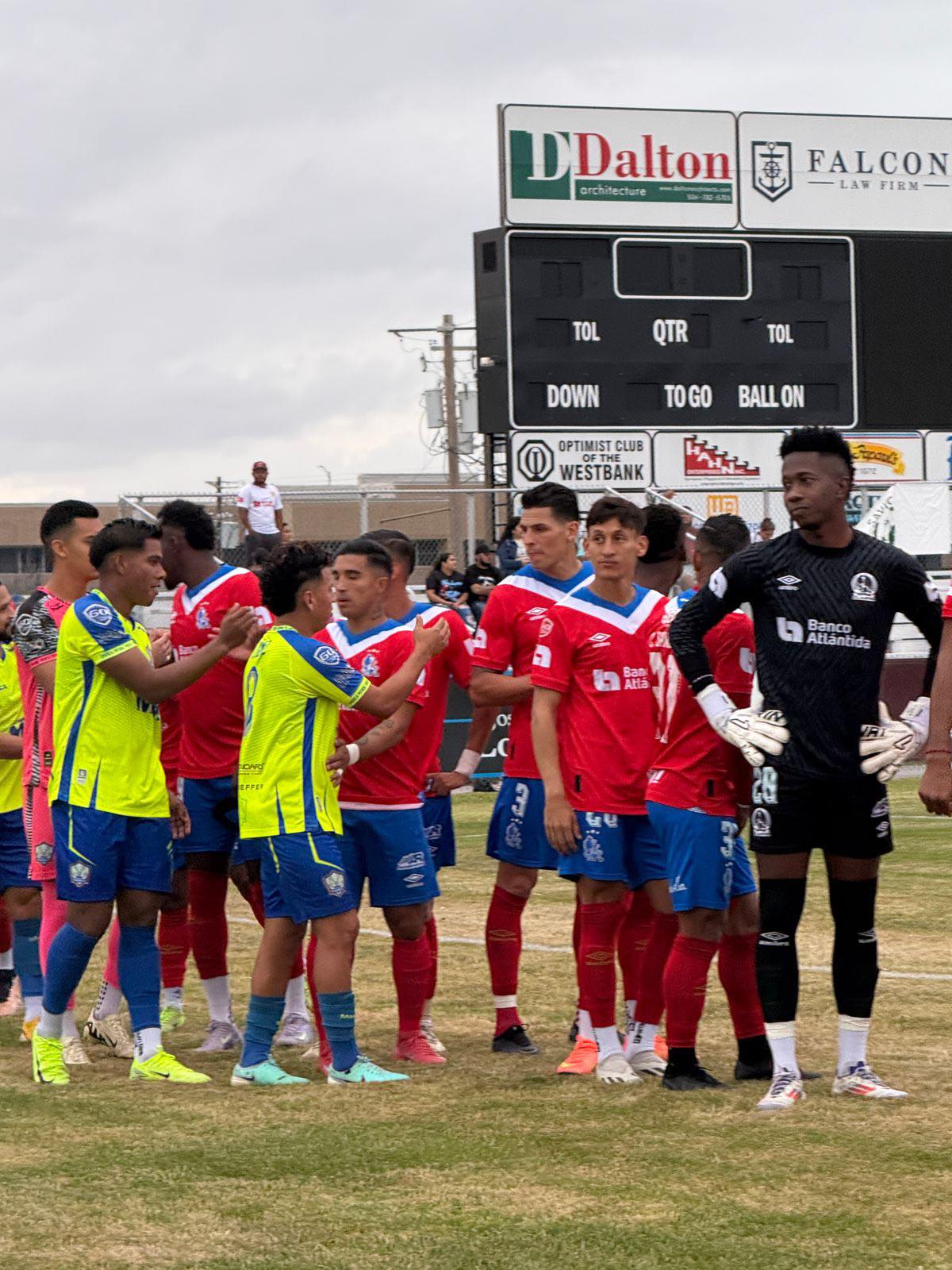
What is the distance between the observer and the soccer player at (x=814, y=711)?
6.28 m

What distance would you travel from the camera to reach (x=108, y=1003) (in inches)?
314

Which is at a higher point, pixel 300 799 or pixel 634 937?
pixel 300 799

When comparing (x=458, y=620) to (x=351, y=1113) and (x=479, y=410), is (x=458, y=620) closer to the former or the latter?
(x=351, y=1113)

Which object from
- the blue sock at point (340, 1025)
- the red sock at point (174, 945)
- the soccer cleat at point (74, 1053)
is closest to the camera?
the blue sock at point (340, 1025)

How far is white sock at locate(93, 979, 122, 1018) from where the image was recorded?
796 cm

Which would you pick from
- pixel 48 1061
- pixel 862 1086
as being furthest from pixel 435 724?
pixel 862 1086

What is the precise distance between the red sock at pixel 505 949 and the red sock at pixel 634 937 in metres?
0.47

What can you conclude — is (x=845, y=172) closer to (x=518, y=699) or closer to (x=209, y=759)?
(x=518, y=699)

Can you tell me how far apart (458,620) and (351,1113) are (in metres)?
2.34

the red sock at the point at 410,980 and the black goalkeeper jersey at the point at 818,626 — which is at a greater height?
the black goalkeeper jersey at the point at 818,626

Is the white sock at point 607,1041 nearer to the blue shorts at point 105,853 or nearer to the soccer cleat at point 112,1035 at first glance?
the blue shorts at point 105,853

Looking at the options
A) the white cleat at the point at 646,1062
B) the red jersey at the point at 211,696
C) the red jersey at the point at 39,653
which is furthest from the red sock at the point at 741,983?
the red jersey at the point at 39,653

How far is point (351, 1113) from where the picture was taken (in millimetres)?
6422

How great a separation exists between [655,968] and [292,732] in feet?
5.55
